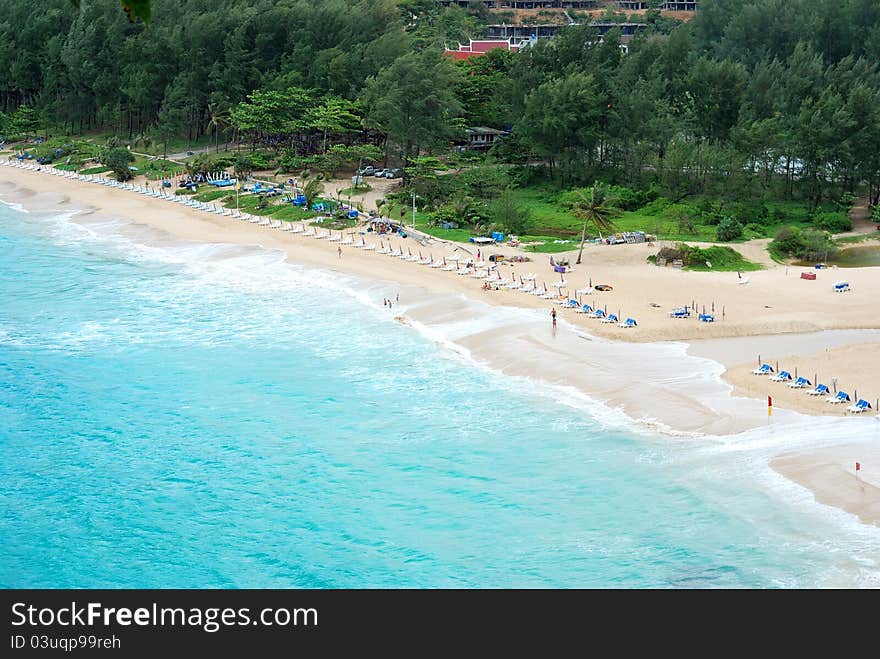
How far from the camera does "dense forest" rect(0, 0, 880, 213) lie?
267 ft

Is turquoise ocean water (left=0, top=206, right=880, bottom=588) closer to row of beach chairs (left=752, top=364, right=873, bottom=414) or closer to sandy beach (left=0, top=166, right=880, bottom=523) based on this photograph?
sandy beach (left=0, top=166, right=880, bottom=523)

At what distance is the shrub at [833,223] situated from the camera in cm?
7500

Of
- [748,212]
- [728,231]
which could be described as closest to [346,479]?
[728,231]

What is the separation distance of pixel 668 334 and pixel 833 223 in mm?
28995

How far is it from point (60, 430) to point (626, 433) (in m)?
21.2

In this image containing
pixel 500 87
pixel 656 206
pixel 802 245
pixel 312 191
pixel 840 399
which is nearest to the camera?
pixel 840 399

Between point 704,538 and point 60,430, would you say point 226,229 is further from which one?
point 704,538

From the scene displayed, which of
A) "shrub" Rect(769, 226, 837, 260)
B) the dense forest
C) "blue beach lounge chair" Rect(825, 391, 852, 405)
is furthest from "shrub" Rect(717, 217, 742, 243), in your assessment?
"blue beach lounge chair" Rect(825, 391, 852, 405)

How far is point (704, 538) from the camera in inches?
1335

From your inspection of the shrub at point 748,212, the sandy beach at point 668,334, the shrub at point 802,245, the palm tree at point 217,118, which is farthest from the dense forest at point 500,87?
the sandy beach at point 668,334

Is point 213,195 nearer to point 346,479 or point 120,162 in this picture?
point 120,162

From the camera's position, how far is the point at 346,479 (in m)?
38.9

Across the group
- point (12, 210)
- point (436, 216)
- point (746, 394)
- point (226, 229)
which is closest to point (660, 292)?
point (746, 394)

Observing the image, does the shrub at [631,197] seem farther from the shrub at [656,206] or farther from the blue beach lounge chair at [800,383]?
the blue beach lounge chair at [800,383]
